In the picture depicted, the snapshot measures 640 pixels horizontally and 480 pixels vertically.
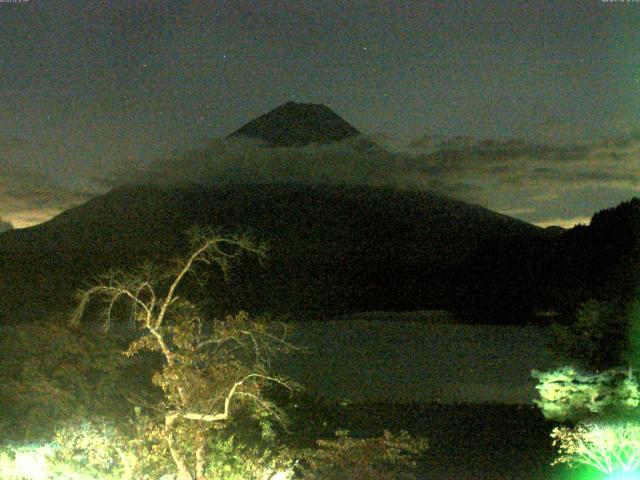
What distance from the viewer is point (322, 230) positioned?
190 feet

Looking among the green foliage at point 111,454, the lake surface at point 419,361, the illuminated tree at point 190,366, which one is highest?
the illuminated tree at point 190,366

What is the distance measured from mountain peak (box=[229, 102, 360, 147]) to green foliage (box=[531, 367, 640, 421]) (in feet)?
230

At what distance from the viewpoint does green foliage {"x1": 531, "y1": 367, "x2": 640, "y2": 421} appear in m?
11.2

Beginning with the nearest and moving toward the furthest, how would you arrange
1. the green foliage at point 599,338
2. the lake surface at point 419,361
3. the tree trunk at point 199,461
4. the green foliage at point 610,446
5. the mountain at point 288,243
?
the tree trunk at point 199,461, the green foliage at point 610,446, the green foliage at point 599,338, the lake surface at point 419,361, the mountain at point 288,243

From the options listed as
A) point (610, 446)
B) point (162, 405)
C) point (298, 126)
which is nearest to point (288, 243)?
point (298, 126)

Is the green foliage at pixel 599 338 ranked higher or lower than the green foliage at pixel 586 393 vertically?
higher

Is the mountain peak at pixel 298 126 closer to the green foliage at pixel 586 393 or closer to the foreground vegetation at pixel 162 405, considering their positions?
the green foliage at pixel 586 393

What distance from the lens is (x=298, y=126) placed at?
85.7 meters

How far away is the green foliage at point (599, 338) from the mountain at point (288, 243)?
26865 millimetres

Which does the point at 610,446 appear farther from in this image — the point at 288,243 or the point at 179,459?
the point at 288,243

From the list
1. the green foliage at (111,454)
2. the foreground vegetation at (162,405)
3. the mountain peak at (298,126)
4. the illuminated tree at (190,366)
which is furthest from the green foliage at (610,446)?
the mountain peak at (298,126)

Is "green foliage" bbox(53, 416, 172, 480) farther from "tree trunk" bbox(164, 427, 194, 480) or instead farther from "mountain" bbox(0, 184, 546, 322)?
"mountain" bbox(0, 184, 546, 322)

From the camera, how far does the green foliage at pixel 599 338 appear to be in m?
11.9

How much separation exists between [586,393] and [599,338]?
936 mm
